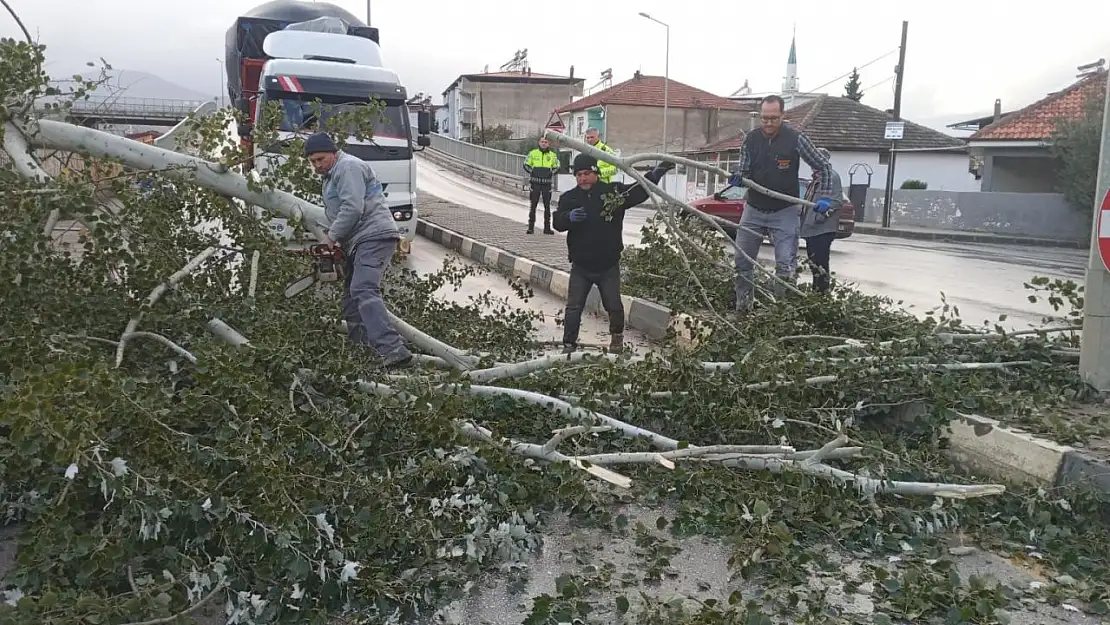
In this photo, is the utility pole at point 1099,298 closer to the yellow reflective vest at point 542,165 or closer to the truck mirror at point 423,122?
the truck mirror at point 423,122

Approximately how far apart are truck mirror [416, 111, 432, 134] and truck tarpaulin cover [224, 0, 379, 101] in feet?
5.51

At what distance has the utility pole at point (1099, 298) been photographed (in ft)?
15.3

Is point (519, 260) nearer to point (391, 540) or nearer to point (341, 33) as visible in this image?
point (341, 33)

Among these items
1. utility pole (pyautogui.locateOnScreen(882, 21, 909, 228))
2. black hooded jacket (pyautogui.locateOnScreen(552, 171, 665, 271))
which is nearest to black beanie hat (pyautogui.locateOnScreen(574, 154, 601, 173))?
black hooded jacket (pyautogui.locateOnScreen(552, 171, 665, 271))

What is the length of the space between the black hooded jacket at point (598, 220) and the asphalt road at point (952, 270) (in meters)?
2.50

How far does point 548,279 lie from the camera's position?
10633 millimetres

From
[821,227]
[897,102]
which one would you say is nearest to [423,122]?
[821,227]

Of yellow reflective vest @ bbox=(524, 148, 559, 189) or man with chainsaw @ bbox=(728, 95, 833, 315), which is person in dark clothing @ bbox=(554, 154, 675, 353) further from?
yellow reflective vest @ bbox=(524, 148, 559, 189)

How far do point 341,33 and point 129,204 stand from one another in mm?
8769

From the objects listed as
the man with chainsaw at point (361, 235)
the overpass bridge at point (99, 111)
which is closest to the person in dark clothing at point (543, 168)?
the overpass bridge at point (99, 111)

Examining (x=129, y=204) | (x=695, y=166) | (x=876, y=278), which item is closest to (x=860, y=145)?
(x=876, y=278)

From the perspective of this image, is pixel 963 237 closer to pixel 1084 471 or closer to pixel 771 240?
pixel 771 240

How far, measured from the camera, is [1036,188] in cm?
2741

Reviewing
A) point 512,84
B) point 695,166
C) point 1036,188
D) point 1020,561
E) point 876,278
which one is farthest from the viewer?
point 512,84
